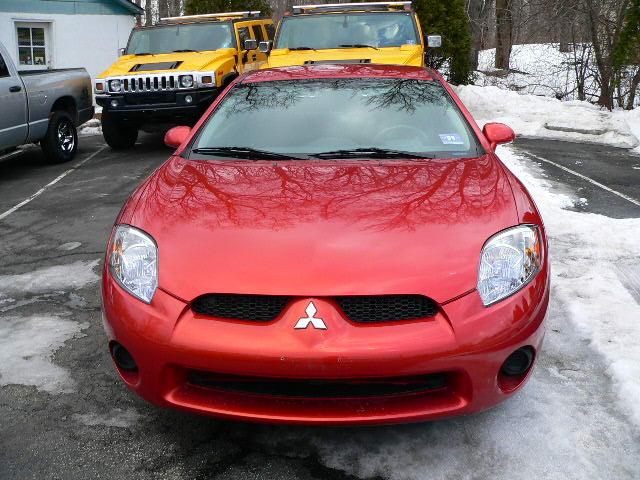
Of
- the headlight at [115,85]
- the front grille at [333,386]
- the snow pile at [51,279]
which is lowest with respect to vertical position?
the snow pile at [51,279]

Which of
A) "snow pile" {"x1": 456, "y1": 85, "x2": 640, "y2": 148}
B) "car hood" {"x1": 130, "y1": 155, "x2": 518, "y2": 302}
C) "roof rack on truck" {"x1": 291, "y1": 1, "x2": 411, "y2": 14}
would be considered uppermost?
"roof rack on truck" {"x1": 291, "y1": 1, "x2": 411, "y2": 14}

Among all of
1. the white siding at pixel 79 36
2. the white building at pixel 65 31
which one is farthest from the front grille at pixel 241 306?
the white siding at pixel 79 36

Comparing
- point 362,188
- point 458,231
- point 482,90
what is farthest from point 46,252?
point 482,90

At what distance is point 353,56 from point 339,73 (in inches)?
191

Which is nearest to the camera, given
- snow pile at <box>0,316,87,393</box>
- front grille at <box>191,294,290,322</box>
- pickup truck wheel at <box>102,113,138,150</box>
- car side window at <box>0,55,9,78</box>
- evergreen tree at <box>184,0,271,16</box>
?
front grille at <box>191,294,290,322</box>

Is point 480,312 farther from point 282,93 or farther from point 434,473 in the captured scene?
point 282,93

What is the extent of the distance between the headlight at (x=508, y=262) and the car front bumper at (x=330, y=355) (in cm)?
4

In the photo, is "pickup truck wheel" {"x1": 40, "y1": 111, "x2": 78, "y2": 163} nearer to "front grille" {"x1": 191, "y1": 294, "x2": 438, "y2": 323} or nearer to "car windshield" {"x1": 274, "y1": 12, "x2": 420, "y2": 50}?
"car windshield" {"x1": 274, "y1": 12, "x2": 420, "y2": 50}

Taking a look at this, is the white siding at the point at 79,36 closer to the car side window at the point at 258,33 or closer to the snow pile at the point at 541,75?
the car side window at the point at 258,33

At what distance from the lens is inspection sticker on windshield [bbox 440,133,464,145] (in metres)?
3.74

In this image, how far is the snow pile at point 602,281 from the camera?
3402mm

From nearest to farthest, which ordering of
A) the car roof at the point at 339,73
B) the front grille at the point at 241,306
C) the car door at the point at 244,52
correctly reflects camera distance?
the front grille at the point at 241,306
the car roof at the point at 339,73
the car door at the point at 244,52

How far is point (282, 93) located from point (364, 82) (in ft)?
1.70

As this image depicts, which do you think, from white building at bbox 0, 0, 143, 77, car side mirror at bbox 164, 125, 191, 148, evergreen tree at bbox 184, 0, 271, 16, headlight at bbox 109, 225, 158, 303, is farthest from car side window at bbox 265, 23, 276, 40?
headlight at bbox 109, 225, 158, 303
